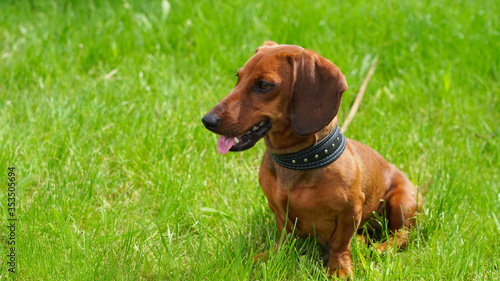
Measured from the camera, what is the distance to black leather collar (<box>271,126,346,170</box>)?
2.65 m

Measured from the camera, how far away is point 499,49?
200 inches

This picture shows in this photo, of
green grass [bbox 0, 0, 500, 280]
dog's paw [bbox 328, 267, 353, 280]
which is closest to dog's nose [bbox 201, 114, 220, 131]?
green grass [bbox 0, 0, 500, 280]

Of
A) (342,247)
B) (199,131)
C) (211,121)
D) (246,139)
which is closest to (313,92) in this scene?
(246,139)

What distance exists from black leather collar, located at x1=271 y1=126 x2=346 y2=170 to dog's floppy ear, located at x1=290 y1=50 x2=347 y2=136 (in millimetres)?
161

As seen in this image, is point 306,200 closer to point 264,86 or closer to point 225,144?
point 225,144

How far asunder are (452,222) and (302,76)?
1.37 m

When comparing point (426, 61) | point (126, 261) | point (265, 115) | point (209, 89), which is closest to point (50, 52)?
point (209, 89)

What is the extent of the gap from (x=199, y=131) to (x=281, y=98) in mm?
1519

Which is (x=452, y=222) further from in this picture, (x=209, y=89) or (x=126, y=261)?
(x=209, y=89)

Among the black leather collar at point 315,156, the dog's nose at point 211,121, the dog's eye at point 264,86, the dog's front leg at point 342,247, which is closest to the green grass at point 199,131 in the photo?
the dog's front leg at point 342,247

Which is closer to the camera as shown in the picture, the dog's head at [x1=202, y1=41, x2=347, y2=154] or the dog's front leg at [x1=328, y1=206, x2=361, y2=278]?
the dog's head at [x1=202, y1=41, x2=347, y2=154]

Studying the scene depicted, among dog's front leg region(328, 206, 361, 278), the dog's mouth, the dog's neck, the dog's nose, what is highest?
the dog's nose

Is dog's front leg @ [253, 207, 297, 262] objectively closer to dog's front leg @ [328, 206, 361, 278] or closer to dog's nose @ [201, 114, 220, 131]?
dog's front leg @ [328, 206, 361, 278]

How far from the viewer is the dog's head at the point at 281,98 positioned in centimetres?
250
